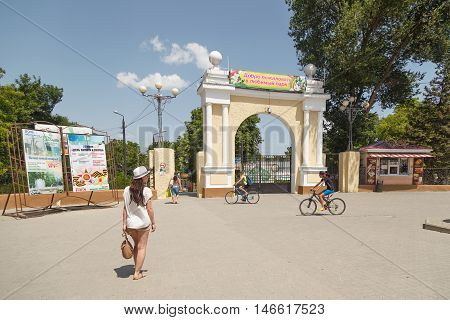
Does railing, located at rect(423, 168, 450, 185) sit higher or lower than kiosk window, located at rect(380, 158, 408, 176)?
lower

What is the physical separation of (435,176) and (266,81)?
45.5ft

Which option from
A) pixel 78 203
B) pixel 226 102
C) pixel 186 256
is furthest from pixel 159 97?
pixel 186 256

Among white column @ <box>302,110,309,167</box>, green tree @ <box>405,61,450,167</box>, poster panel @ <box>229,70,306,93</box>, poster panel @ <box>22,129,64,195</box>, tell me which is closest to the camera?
poster panel @ <box>22,129,64,195</box>

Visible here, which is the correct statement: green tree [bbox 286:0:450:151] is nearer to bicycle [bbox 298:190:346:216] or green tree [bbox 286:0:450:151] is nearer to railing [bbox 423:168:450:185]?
railing [bbox 423:168:450:185]

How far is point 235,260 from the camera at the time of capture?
192 inches

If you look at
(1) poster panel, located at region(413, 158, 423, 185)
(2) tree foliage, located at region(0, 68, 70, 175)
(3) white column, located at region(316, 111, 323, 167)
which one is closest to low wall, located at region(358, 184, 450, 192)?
(1) poster panel, located at region(413, 158, 423, 185)

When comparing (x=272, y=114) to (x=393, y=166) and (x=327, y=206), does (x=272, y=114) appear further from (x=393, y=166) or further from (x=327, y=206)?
(x=393, y=166)

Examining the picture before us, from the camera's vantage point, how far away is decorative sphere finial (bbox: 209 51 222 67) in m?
15.4

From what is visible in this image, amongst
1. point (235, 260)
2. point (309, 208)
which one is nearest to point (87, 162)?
point (235, 260)

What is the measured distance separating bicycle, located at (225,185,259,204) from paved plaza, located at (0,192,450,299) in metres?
3.89

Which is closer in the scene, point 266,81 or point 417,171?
point 266,81

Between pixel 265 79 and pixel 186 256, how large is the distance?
43.3 feet

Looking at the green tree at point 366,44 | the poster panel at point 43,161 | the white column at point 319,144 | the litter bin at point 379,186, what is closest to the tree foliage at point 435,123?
the green tree at point 366,44
